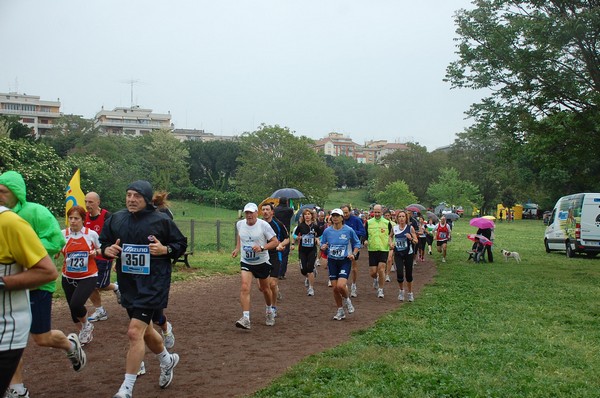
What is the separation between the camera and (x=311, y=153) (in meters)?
63.6

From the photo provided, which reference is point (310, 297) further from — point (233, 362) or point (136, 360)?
point (136, 360)

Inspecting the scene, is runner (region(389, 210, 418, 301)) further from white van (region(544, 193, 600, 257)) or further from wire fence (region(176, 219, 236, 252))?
white van (region(544, 193, 600, 257))

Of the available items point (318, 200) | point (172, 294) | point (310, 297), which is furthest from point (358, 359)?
point (318, 200)

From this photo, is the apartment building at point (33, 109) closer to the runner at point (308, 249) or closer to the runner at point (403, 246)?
the runner at point (308, 249)

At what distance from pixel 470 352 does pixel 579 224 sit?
19.2 metres

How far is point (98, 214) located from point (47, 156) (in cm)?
3410

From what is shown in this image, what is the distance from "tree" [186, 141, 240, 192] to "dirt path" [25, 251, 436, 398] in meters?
70.6

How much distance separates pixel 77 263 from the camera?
7.89 m

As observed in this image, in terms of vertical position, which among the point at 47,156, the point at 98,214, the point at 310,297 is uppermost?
the point at 47,156

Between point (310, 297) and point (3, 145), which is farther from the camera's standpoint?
point (3, 145)

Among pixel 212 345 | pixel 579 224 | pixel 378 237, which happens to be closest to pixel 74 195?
pixel 212 345

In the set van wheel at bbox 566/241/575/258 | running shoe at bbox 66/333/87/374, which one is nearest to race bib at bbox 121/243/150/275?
running shoe at bbox 66/333/87/374

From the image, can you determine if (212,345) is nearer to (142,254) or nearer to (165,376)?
(165,376)

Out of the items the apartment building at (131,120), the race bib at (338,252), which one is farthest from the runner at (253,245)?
the apartment building at (131,120)
